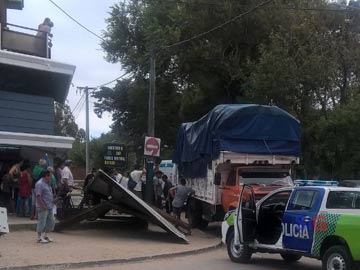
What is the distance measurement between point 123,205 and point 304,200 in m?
7.55

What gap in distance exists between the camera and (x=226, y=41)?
105ft

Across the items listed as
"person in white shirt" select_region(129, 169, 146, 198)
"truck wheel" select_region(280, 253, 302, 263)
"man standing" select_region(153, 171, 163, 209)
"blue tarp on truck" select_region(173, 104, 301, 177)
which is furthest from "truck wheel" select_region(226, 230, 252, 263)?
"person in white shirt" select_region(129, 169, 146, 198)

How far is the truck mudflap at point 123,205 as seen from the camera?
51.4ft

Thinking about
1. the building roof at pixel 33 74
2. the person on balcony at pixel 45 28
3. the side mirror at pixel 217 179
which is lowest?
the side mirror at pixel 217 179

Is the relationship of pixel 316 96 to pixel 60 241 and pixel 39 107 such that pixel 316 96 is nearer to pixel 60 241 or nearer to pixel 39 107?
pixel 39 107

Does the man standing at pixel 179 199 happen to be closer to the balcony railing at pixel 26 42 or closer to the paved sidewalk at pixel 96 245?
the paved sidewalk at pixel 96 245

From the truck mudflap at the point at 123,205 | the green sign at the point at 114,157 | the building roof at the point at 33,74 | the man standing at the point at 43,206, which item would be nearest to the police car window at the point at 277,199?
the truck mudflap at the point at 123,205

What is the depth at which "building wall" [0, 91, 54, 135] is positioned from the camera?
732 inches

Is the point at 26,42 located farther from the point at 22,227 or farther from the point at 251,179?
the point at 251,179

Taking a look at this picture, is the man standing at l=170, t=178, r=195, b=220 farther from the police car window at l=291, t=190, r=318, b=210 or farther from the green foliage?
the police car window at l=291, t=190, r=318, b=210

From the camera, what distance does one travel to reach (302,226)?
10438 mm

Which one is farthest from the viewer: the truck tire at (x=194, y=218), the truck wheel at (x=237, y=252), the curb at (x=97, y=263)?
the truck tire at (x=194, y=218)

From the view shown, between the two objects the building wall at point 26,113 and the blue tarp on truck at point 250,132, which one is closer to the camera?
the blue tarp on truck at point 250,132

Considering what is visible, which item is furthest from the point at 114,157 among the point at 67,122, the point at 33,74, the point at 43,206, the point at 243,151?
the point at 67,122
